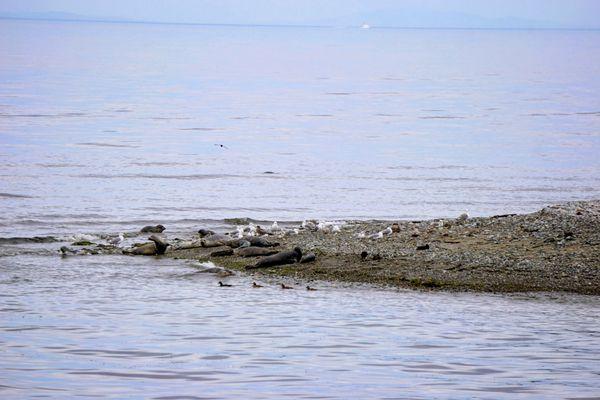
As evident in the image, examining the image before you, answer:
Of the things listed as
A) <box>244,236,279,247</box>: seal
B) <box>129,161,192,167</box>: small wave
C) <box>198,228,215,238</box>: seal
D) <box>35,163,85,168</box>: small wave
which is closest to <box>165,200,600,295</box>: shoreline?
<box>244,236,279,247</box>: seal

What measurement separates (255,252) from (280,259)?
0.92m

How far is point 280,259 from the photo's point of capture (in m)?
17.5

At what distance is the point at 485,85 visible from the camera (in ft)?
263

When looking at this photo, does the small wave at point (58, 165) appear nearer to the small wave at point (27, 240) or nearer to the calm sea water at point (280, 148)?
the calm sea water at point (280, 148)

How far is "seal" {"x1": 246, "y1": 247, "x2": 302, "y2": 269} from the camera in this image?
57.1 ft

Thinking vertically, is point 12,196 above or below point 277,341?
above

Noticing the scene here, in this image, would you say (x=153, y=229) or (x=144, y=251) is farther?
(x=153, y=229)

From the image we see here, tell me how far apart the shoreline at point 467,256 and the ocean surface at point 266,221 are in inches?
23.6

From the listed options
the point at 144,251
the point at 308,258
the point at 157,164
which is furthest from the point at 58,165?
the point at 308,258

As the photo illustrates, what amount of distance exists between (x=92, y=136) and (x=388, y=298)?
28294 millimetres

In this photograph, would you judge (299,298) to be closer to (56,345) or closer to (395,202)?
(56,345)

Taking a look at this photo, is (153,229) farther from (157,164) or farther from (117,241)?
(157,164)

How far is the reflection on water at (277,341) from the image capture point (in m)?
11.0

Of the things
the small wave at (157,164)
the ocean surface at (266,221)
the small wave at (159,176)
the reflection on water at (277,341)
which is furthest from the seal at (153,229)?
the small wave at (157,164)
